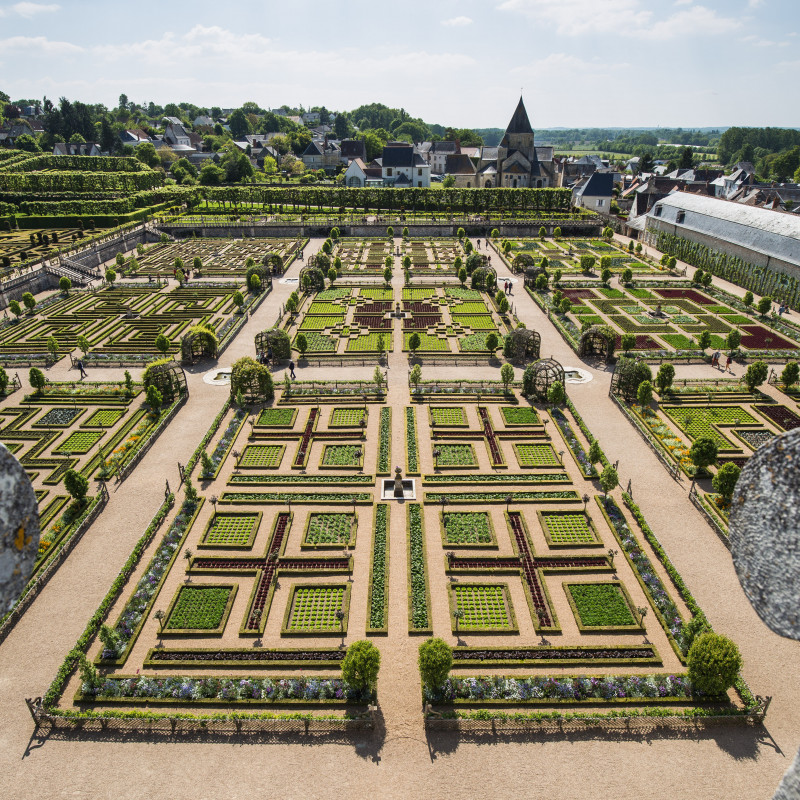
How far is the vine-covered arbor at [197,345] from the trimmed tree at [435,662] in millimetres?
35890

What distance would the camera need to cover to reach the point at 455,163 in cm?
14050

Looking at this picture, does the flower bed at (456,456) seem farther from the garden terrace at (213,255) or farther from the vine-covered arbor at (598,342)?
the garden terrace at (213,255)

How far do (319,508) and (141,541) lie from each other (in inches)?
366

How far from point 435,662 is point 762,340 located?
49.7 meters

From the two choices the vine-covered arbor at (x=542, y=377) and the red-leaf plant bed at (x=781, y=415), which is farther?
the vine-covered arbor at (x=542, y=377)

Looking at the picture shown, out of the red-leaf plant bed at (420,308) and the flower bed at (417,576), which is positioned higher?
the red-leaf plant bed at (420,308)

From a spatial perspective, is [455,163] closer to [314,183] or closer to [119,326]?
[314,183]

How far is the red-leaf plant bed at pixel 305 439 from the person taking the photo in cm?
3521

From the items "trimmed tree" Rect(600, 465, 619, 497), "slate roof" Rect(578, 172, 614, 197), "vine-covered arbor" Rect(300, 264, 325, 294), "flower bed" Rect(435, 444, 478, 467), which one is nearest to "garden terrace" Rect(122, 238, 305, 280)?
"vine-covered arbor" Rect(300, 264, 325, 294)

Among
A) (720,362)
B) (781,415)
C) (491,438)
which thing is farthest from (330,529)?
(720,362)

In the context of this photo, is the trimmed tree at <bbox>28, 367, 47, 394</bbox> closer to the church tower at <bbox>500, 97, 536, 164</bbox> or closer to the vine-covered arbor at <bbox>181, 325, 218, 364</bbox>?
the vine-covered arbor at <bbox>181, 325, 218, 364</bbox>

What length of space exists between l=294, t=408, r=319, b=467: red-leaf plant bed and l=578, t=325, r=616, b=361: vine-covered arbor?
25102 mm

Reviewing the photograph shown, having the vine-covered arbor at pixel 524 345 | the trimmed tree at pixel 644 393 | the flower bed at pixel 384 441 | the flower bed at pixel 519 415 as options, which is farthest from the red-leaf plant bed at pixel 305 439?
the trimmed tree at pixel 644 393

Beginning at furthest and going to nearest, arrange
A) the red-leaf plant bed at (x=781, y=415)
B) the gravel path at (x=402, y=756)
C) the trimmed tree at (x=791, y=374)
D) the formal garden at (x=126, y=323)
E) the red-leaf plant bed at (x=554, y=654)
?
the formal garden at (x=126, y=323), the trimmed tree at (x=791, y=374), the red-leaf plant bed at (x=781, y=415), the red-leaf plant bed at (x=554, y=654), the gravel path at (x=402, y=756)
